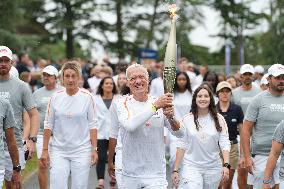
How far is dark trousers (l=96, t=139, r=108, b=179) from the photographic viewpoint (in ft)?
46.5

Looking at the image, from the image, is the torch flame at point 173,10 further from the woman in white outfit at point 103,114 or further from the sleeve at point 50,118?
the woman in white outfit at point 103,114

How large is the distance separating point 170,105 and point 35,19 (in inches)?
1548

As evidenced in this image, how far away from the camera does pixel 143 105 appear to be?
8023 mm

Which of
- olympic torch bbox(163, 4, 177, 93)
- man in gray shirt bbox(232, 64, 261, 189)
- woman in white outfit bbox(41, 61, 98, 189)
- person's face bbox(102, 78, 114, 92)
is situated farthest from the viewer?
man in gray shirt bbox(232, 64, 261, 189)

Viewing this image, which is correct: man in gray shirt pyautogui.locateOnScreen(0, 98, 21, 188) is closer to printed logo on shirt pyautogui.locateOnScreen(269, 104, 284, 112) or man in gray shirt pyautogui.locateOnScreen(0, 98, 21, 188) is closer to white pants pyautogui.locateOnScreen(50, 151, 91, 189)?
white pants pyautogui.locateOnScreen(50, 151, 91, 189)

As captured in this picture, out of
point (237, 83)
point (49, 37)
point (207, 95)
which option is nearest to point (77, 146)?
point (207, 95)

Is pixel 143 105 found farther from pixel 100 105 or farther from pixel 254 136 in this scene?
pixel 100 105

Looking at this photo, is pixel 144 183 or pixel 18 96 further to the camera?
pixel 18 96

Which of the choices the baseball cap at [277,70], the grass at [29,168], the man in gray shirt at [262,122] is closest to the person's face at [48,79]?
the grass at [29,168]

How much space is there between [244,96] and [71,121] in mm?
4883

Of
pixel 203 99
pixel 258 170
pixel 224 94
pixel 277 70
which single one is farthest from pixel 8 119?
pixel 224 94

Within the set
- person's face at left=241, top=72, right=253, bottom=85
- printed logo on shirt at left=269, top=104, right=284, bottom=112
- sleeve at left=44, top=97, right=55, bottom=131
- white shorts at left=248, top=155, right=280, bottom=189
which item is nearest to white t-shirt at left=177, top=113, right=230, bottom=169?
printed logo on shirt at left=269, top=104, right=284, bottom=112

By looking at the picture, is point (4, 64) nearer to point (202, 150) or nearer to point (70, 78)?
point (70, 78)

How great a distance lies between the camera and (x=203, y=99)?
10.2m
